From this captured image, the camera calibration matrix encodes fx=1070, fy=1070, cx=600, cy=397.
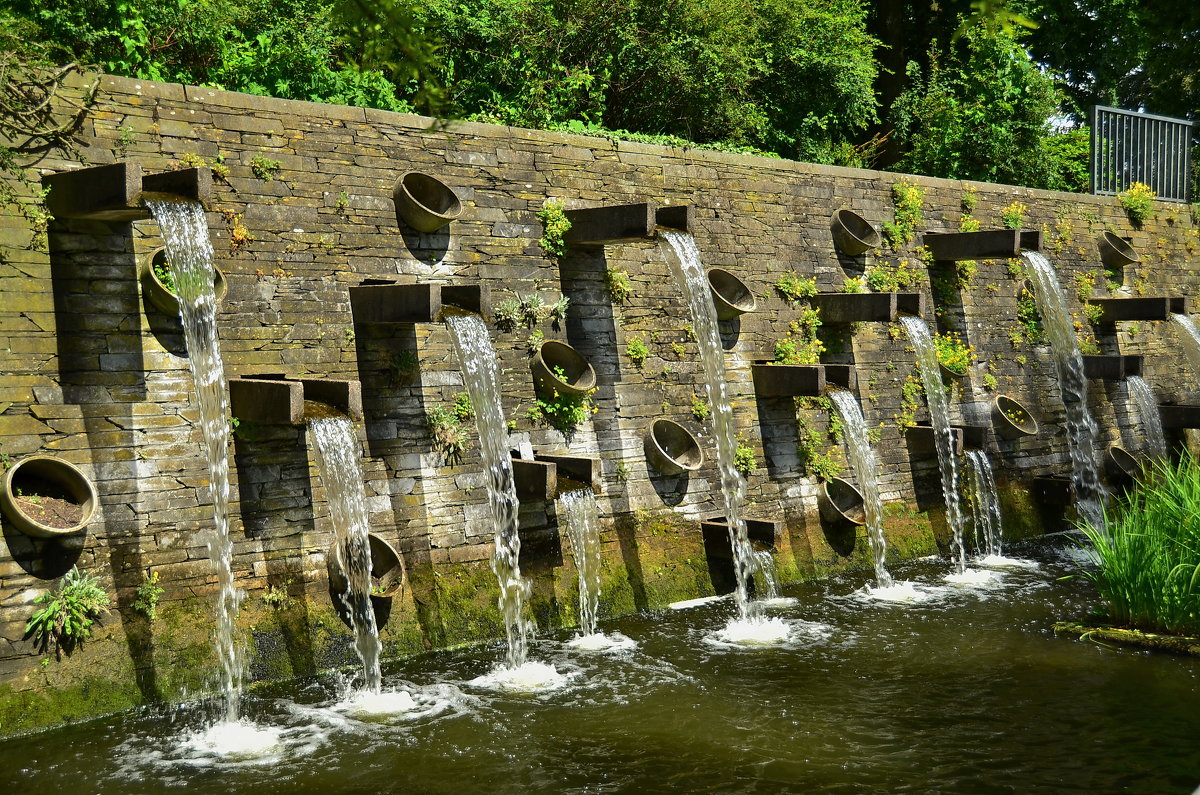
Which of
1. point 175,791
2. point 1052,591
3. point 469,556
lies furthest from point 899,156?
point 175,791

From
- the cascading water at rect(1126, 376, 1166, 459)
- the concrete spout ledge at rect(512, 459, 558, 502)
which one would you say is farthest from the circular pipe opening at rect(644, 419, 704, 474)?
the cascading water at rect(1126, 376, 1166, 459)

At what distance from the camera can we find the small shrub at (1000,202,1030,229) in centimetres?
1291

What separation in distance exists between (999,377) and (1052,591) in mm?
3797

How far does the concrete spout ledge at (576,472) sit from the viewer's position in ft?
25.9

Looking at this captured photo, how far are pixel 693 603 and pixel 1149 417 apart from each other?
24.9 ft

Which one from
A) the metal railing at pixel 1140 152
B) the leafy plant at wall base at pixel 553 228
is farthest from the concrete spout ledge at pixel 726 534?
the metal railing at pixel 1140 152

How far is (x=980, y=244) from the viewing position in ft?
37.7

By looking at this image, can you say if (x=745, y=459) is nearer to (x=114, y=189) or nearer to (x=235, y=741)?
(x=235, y=741)

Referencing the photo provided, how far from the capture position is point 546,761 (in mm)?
5430

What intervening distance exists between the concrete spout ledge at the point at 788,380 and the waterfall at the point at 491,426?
10.1 ft

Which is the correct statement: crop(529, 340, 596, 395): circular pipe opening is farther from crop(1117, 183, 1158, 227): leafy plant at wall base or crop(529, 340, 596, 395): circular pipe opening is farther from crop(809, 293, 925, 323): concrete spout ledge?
crop(1117, 183, 1158, 227): leafy plant at wall base

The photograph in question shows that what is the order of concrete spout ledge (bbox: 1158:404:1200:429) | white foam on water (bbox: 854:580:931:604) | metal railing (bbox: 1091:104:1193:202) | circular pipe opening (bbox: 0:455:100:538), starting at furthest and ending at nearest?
metal railing (bbox: 1091:104:1193:202) → concrete spout ledge (bbox: 1158:404:1200:429) → white foam on water (bbox: 854:580:931:604) → circular pipe opening (bbox: 0:455:100:538)

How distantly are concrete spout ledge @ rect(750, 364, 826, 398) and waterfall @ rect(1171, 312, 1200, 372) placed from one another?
6.79 metres

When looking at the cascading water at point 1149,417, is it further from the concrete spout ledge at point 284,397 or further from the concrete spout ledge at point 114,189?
the concrete spout ledge at point 114,189
